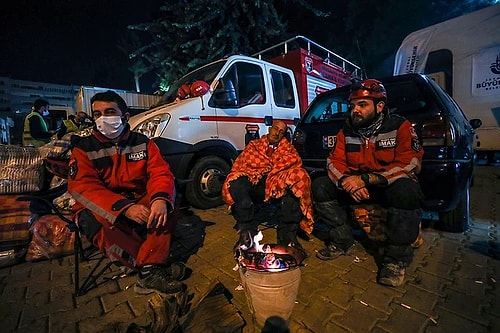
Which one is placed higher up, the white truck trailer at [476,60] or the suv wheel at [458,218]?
the white truck trailer at [476,60]

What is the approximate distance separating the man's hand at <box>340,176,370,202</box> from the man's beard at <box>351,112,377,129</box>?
0.50 metres

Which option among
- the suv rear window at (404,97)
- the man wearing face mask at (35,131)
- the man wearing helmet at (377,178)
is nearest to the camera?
the man wearing helmet at (377,178)

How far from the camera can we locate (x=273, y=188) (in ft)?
8.37

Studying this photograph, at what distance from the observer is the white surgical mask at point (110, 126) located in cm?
207

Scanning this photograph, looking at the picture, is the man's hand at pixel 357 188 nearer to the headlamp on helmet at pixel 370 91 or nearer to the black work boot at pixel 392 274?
the black work boot at pixel 392 274

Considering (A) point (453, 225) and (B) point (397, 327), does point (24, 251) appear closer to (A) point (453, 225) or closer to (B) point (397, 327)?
(B) point (397, 327)

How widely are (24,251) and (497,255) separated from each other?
15.1 ft

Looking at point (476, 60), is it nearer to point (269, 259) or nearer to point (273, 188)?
point (273, 188)

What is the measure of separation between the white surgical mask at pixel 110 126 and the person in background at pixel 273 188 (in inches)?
45.0

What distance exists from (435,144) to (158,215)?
102 inches

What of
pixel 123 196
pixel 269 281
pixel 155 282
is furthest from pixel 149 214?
pixel 269 281

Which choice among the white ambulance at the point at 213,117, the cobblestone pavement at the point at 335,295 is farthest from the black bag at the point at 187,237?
the white ambulance at the point at 213,117

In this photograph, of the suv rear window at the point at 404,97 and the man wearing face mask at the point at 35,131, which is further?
the man wearing face mask at the point at 35,131

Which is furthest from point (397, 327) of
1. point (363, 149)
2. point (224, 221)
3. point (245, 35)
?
point (245, 35)
